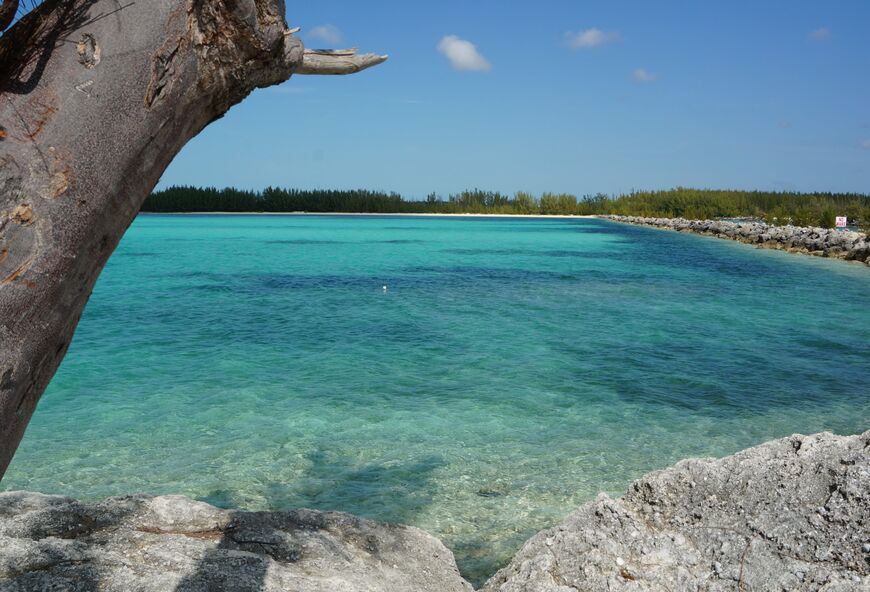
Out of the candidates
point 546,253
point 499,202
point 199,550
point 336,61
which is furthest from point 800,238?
point 499,202

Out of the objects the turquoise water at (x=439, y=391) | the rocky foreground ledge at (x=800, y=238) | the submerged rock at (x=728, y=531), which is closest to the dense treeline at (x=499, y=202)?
the rocky foreground ledge at (x=800, y=238)

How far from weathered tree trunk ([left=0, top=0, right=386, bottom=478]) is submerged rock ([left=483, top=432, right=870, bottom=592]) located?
195 cm

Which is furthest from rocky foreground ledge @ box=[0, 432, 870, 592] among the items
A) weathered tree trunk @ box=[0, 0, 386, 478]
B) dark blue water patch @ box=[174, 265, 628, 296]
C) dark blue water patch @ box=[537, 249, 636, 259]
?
dark blue water patch @ box=[537, 249, 636, 259]

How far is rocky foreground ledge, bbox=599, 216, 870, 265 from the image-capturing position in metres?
21.8

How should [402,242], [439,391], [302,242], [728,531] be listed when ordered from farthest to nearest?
[402,242]
[302,242]
[439,391]
[728,531]

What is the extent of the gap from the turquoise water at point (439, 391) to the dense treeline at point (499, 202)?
3626cm

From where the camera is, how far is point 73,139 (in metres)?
1.28

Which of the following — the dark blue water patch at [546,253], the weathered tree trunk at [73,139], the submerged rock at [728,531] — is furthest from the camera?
the dark blue water patch at [546,253]

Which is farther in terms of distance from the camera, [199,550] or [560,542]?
[560,542]

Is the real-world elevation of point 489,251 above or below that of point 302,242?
below

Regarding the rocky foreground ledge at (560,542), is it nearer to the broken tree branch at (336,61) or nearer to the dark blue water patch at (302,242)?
the broken tree branch at (336,61)

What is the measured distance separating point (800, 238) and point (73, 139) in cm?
2827

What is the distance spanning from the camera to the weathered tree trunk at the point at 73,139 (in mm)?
1228

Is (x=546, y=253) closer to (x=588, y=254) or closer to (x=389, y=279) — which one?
(x=588, y=254)
